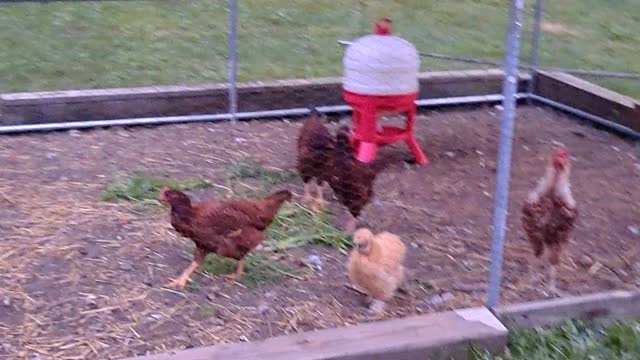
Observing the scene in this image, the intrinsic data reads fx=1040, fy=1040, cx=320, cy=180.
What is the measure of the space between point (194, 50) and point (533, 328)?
6.25 meters

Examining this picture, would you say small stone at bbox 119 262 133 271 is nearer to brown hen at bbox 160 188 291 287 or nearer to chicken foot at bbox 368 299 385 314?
brown hen at bbox 160 188 291 287

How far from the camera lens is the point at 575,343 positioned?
404 centimetres

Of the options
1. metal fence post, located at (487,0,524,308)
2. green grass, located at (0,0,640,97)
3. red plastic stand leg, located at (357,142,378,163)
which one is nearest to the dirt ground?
red plastic stand leg, located at (357,142,378,163)

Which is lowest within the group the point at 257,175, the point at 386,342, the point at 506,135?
the point at 257,175

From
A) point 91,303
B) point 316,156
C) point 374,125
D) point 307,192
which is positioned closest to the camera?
point 91,303

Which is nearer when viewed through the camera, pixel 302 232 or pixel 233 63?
pixel 302 232

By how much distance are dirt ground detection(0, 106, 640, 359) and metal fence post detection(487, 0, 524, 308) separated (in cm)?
33

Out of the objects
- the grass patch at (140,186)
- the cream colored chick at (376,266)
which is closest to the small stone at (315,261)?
the cream colored chick at (376,266)

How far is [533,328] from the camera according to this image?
4160 mm

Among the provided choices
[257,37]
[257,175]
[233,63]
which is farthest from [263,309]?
[257,37]

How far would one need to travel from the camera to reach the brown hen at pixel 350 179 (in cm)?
503

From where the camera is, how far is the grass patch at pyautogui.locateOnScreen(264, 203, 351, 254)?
16.4 ft

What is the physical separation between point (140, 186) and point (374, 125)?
1.43 m

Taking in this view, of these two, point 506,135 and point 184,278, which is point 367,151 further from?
point 506,135
